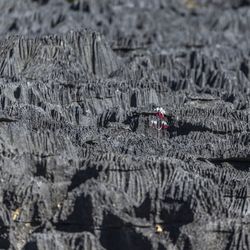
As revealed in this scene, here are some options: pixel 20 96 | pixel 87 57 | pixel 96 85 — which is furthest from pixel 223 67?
pixel 20 96

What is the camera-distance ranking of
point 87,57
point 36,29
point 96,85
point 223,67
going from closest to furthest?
point 96,85
point 87,57
point 223,67
point 36,29

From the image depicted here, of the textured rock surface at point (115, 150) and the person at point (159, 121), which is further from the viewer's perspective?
the person at point (159, 121)

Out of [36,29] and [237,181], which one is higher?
[237,181]

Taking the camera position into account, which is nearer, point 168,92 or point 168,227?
point 168,227

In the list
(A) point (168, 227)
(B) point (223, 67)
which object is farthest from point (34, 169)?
(B) point (223, 67)

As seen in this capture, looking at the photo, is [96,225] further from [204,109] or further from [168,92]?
[168,92]

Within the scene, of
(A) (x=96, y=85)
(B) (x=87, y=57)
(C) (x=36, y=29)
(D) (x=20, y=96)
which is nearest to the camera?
(D) (x=20, y=96)

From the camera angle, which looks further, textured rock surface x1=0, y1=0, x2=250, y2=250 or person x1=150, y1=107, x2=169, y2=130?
person x1=150, y1=107, x2=169, y2=130
